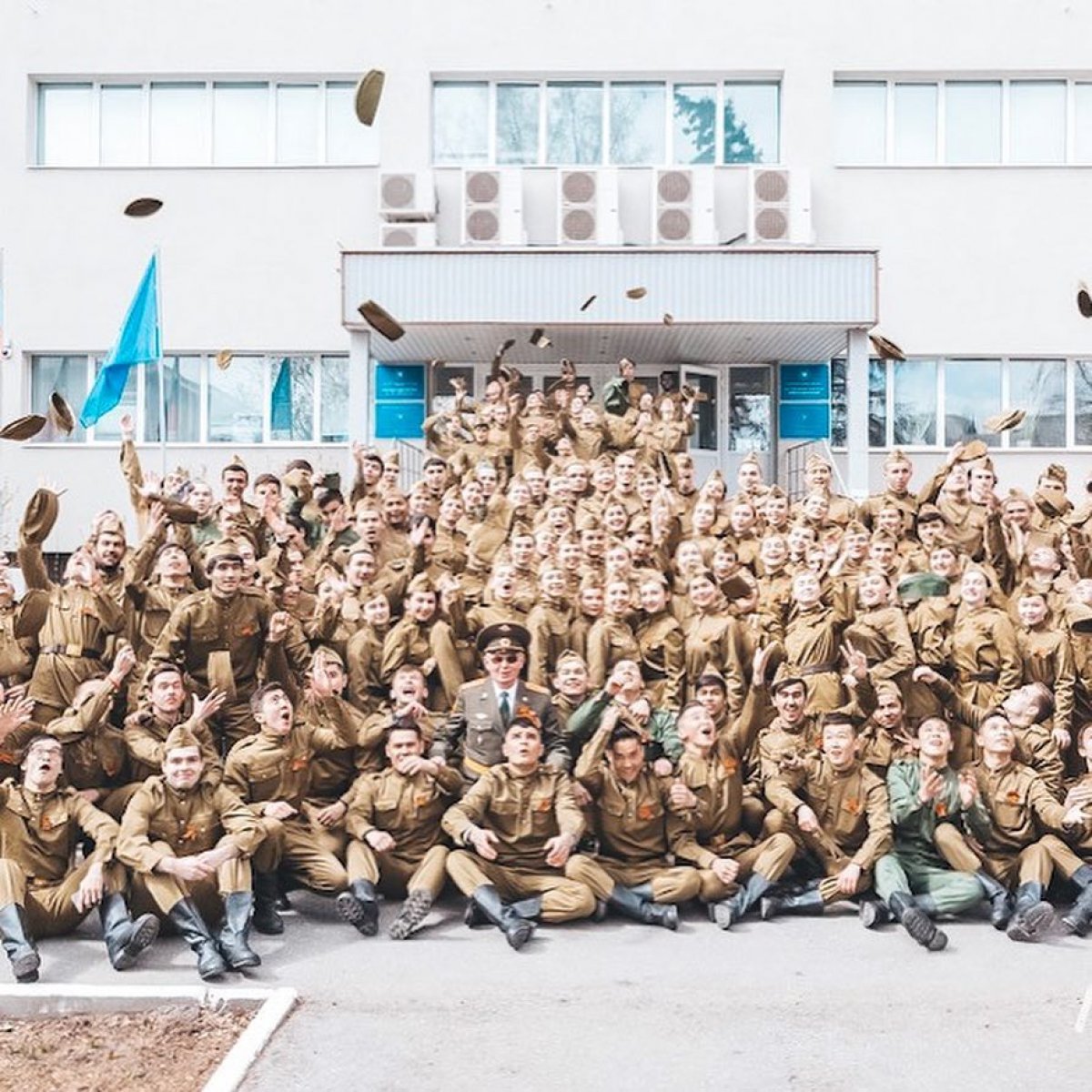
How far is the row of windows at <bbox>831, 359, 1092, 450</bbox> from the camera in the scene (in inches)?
689

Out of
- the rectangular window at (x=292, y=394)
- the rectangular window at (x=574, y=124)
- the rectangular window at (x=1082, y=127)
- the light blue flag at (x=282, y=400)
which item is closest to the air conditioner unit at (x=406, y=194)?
the rectangular window at (x=574, y=124)

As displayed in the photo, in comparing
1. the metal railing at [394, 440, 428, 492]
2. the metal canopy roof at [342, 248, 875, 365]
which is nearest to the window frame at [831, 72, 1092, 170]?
the metal canopy roof at [342, 248, 875, 365]

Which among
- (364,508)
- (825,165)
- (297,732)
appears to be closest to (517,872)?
(297,732)

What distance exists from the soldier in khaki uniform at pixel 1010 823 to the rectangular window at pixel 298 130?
13356 mm

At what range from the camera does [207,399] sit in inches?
700

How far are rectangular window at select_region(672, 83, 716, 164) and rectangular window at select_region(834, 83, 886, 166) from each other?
5.19 ft

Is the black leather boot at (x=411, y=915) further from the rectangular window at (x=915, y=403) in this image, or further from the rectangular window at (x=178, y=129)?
the rectangular window at (x=178, y=129)

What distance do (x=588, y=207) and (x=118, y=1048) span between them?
1325 cm

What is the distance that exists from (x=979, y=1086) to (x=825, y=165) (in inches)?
569

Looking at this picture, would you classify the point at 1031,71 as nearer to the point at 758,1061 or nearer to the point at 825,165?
the point at 825,165

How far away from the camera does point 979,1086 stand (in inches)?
189

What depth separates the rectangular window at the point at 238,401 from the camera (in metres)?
17.7

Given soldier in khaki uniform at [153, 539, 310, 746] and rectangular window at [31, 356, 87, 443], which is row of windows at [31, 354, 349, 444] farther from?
soldier in khaki uniform at [153, 539, 310, 746]

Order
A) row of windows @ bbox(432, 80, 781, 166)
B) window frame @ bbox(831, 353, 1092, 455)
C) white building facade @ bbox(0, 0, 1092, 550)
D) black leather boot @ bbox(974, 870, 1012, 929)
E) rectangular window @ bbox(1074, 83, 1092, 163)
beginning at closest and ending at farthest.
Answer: black leather boot @ bbox(974, 870, 1012, 929) < white building facade @ bbox(0, 0, 1092, 550) < window frame @ bbox(831, 353, 1092, 455) < rectangular window @ bbox(1074, 83, 1092, 163) < row of windows @ bbox(432, 80, 781, 166)
